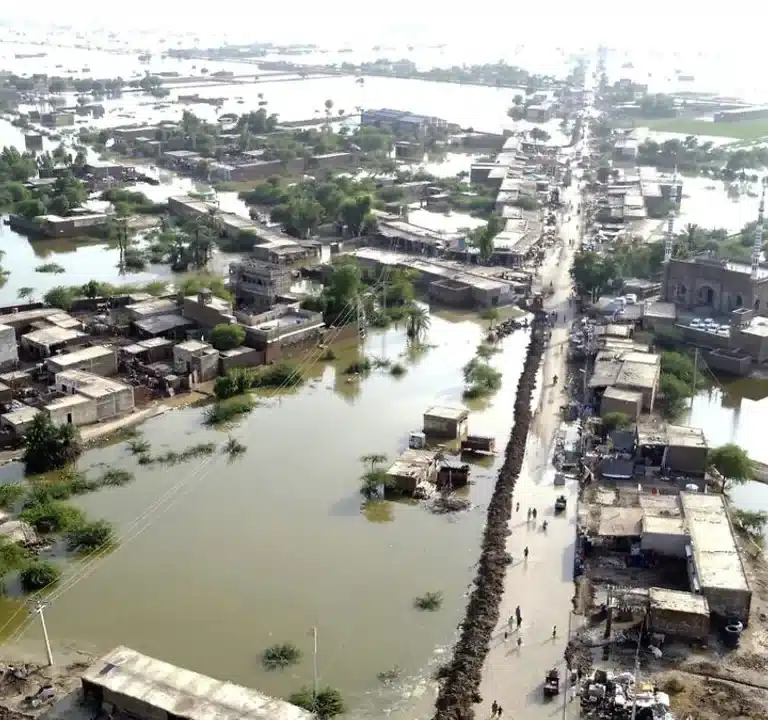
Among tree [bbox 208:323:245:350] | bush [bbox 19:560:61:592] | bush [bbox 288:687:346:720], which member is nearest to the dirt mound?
bush [bbox 288:687:346:720]

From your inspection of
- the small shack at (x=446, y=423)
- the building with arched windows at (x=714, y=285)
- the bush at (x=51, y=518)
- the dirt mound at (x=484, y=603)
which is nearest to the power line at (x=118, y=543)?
the bush at (x=51, y=518)

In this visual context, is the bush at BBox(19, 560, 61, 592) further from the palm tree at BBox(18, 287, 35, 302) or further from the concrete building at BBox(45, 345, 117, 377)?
the palm tree at BBox(18, 287, 35, 302)

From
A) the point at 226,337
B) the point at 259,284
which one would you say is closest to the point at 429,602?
the point at 226,337

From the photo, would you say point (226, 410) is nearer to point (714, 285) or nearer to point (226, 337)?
point (226, 337)

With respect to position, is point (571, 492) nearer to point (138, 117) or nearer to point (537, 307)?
point (537, 307)

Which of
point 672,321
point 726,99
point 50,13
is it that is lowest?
point 672,321

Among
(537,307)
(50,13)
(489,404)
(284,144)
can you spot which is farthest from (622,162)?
(50,13)
